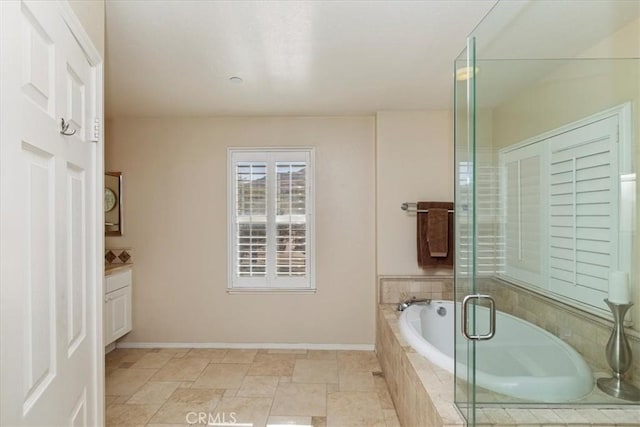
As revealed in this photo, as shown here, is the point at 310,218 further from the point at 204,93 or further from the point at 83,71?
the point at 83,71

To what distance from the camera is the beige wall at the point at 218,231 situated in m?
3.70

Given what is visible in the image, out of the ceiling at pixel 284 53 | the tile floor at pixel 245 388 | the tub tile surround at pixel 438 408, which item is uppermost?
the ceiling at pixel 284 53

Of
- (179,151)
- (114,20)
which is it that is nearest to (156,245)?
(179,151)

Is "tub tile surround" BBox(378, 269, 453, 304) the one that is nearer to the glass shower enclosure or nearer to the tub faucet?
the tub faucet

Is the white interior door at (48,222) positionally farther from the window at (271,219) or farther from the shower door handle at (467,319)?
the window at (271,219)

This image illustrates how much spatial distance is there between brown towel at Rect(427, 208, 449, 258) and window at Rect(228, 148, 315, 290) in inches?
45.1

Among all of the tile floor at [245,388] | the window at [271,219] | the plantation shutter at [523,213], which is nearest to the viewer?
the plantation shutter at [523,213]

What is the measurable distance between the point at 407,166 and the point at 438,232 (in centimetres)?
69

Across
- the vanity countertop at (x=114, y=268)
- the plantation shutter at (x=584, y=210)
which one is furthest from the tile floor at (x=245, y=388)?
the plantation shutter at (x=584, y=210)

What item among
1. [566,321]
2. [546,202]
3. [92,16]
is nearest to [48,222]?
[92,16]

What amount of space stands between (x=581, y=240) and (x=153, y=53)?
2.70 meters

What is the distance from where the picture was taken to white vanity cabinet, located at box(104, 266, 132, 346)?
327 cm

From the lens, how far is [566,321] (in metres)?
2.06

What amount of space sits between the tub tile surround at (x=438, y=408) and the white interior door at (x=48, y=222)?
145cm
